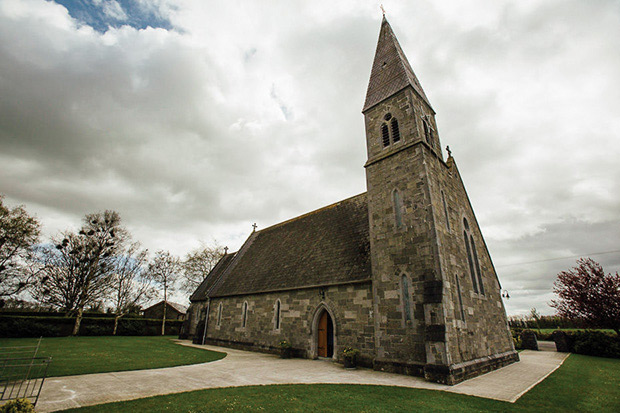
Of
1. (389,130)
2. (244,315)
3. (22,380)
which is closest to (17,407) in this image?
(22,380)

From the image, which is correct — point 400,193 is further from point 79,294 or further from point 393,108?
point 79,294

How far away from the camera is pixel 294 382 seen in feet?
30.9

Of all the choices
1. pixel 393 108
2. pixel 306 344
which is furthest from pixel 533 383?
pixel 393 108

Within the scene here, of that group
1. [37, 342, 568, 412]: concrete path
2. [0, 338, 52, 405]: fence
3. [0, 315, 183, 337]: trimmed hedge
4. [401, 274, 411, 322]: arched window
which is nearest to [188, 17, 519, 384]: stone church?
[401, 274, 411, 322]: arched window

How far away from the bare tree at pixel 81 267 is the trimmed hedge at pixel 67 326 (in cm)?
108

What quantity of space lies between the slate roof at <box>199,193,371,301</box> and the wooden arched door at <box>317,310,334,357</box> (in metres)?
2.08

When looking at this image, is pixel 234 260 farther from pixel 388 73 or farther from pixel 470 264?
pixel 388 73

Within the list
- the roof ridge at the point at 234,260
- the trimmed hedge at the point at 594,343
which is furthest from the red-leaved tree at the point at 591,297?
the roof ridge at the point at 234,260

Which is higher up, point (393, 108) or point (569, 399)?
point (393, 108)

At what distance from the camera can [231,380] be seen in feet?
31.6

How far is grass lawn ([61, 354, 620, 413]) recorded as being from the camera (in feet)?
21.1

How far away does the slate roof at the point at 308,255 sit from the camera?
15.6 m

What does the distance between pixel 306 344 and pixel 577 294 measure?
22453 millimetres

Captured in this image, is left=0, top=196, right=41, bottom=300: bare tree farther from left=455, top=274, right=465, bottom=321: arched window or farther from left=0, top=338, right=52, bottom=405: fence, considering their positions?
left=455, top=274, right=465, bottom=321: arched window
